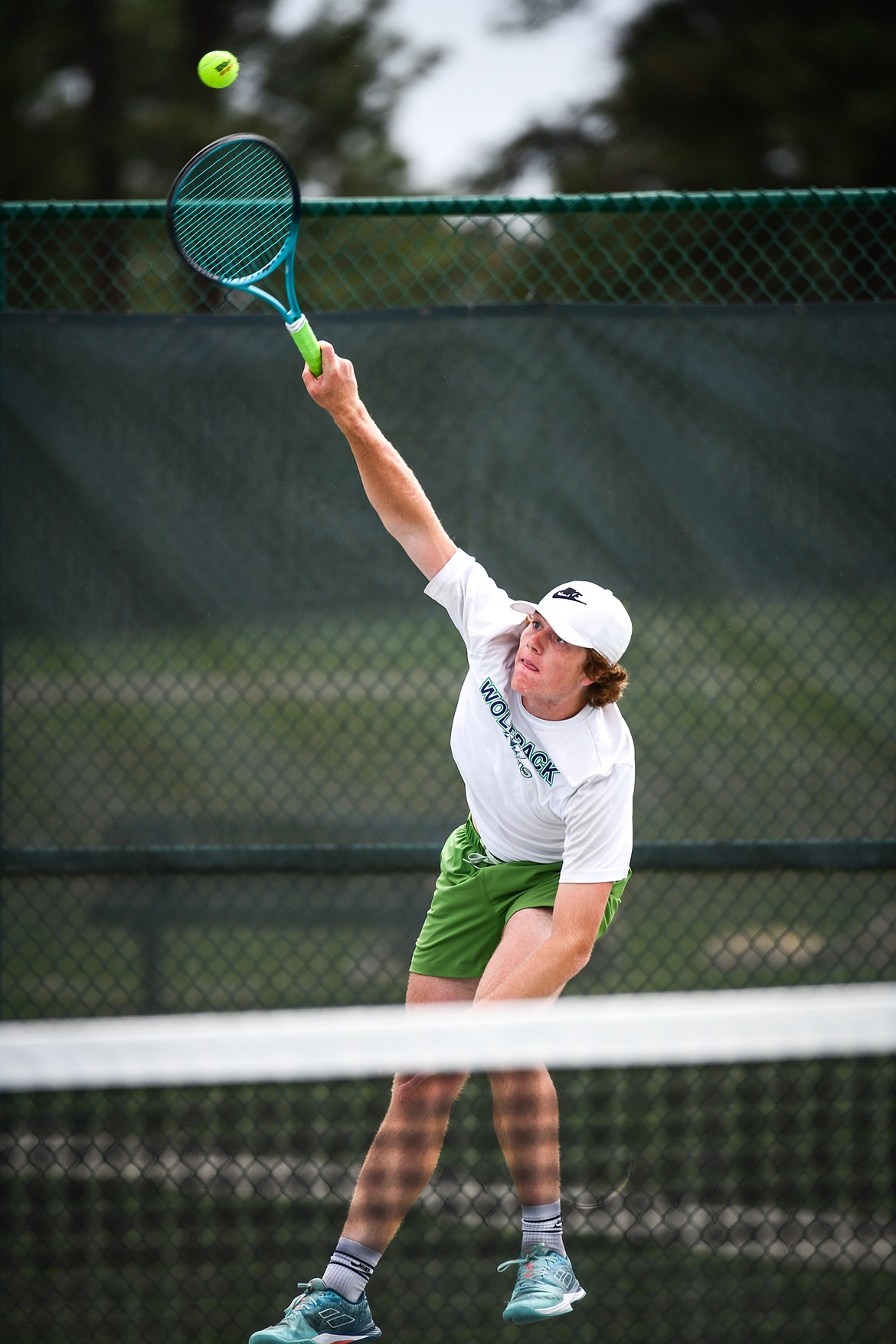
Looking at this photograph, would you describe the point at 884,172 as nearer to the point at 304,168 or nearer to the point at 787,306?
the point at 304,168

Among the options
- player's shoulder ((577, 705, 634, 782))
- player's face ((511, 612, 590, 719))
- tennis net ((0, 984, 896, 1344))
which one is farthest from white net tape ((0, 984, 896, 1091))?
player's face ((511, 612, 590, 719))

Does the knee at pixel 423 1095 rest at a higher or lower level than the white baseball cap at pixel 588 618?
lower

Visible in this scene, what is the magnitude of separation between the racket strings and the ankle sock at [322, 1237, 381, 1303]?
2.20m

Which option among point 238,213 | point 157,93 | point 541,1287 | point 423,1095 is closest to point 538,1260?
point 541,1287

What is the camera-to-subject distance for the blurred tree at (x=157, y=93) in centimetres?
1543

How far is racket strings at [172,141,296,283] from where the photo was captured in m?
3.03

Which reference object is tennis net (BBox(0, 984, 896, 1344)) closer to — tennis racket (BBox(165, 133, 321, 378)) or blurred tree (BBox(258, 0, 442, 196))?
tennis racket (BBox(165, 133, 321, 378))

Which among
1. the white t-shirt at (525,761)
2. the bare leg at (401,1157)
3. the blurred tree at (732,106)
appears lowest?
the bare leg at (401,1157)

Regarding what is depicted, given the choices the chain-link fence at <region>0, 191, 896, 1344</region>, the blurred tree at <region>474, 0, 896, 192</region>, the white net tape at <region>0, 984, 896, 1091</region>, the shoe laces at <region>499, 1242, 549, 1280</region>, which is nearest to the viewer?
the white net tape at <region>0, 984, 896, 1091</region>

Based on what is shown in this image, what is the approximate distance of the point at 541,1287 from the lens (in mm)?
2865

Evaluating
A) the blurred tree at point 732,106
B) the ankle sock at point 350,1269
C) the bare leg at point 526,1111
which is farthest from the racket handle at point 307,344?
the blurred tree at point 732,106

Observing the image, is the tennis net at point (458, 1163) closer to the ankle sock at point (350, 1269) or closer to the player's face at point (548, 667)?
the ankle sock at point (350, 1269)

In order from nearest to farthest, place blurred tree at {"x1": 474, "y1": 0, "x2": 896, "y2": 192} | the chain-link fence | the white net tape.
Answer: the white net tape < the chain-link fence < blurred tree at {"x1": 474, "y1": 0, "x2": 896, "y2": 192}

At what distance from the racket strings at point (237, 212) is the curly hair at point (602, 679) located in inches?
46.9
